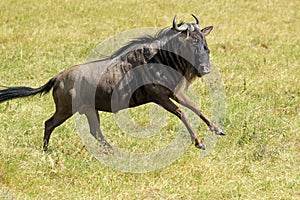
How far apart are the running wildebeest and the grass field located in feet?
2.01

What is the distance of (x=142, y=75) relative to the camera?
7.74 m

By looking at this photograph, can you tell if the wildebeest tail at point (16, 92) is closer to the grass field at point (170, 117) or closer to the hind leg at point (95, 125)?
the grass field at point (170, 117)

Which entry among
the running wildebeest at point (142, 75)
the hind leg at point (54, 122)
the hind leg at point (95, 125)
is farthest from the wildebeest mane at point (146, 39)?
the hind leg at point (54, 122)

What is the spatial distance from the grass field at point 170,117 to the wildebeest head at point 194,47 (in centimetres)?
104

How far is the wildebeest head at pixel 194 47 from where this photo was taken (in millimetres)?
7586

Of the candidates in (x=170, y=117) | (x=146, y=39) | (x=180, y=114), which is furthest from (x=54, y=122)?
(x=170, y=117)

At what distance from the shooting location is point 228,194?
21.3 feet

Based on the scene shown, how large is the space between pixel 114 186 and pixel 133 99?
59.2 inches

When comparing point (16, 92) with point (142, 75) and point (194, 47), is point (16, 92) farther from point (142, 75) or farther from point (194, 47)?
point (194, 47)

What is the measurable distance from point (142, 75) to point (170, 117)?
1.79m

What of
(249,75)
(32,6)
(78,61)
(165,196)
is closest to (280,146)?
(165,196)

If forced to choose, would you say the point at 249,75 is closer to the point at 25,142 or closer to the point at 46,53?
the point at 46,53

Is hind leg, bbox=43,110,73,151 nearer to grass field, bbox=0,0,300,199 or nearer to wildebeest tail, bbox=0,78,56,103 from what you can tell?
grass field, bbox=0,0,300,199

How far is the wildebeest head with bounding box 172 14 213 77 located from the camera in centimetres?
759
